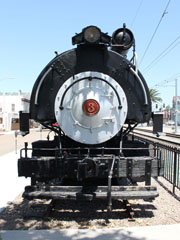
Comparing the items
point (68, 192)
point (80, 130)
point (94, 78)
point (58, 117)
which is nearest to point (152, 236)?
point (68, 192)

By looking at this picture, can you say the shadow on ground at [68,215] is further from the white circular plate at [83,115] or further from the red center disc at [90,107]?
the red center disc at [90,107]

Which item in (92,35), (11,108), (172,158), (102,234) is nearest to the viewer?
(102,234)

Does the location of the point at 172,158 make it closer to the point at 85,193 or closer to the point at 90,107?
the point at 85,193

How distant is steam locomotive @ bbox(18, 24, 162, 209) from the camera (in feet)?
13.4

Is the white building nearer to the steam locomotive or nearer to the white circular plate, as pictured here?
the steam locomotive

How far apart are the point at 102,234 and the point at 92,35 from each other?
3.37 m

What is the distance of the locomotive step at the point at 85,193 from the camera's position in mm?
4039

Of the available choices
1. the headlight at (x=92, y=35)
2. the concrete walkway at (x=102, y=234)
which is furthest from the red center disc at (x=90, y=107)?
the concrete walkway at (x=102, y=234)

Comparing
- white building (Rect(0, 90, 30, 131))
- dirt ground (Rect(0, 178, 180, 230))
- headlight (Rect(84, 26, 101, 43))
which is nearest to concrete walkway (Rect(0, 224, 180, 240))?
dirt ground (Rect(0, 178, 180, 230))

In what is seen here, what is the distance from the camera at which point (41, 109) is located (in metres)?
4.41

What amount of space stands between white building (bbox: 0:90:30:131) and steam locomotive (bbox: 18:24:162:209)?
3876cm

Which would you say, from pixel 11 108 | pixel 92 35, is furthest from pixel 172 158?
pixel 11 108

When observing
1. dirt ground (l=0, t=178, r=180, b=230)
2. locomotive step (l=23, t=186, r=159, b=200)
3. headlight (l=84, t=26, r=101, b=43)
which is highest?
headlight (l=84, t=26, r=101, b=43)

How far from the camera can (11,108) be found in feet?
164
